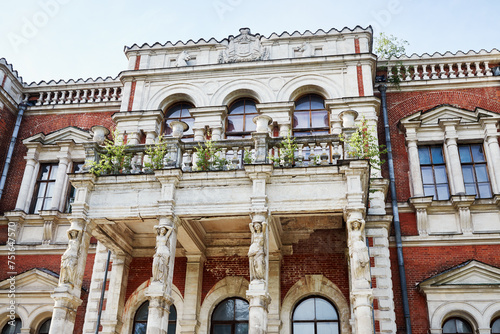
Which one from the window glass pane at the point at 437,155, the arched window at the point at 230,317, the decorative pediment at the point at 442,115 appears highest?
the decorative pediment at the point at 442,115

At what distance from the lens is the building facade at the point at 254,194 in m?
11.7

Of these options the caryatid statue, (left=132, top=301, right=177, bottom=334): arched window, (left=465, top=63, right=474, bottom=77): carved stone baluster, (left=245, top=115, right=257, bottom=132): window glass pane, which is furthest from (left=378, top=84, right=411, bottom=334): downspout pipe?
(left=132, top=301, right=177, bottom=334): arched window

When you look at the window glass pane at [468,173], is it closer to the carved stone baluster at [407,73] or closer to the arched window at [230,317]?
the carved stone baluster at [407,73]

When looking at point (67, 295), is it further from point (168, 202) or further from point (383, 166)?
point (383, 166)

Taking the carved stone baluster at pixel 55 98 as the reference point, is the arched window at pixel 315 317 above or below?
below

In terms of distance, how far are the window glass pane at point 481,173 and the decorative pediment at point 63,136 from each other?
12.6 metres

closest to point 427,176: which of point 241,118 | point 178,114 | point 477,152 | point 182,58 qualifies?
point 477,152

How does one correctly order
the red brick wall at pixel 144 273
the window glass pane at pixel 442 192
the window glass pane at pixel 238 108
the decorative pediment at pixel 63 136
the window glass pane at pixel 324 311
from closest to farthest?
the window glass pane at pixel 324 311 → the red brick wall at pixel 144 273 → the window glass pane at pixel 442 192 → the window glass pane at pixel 238 108 → the decorative pediment at pixel 63 136

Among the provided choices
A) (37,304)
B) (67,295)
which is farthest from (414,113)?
(37,304)

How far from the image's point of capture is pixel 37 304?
1520 centimetres

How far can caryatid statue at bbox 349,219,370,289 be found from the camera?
10508mm

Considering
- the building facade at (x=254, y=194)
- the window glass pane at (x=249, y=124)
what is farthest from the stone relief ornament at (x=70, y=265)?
the window glass pane at (x=249, y=124)

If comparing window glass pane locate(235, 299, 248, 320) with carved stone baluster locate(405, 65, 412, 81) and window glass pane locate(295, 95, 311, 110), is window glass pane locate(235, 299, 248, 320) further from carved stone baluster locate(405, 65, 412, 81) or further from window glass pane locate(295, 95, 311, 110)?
carved stone baluster locate(405, 65, 412, 81)

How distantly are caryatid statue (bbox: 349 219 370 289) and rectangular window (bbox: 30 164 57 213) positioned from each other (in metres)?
10.6
